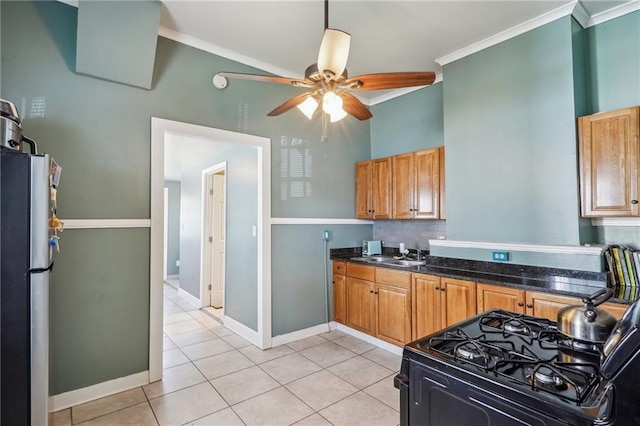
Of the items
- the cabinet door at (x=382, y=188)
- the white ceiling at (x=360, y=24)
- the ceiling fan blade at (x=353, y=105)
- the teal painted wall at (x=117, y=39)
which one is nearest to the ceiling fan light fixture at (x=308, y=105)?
the ceiling fan blade at (x=353, y=105)

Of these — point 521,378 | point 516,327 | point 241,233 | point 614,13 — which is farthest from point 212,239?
point 614,13

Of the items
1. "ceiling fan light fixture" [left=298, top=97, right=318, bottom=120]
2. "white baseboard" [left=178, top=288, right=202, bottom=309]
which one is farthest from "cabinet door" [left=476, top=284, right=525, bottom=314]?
"white baseboard" [left=178, top=288, right=202, bottom=309]

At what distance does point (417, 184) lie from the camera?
3.40 m

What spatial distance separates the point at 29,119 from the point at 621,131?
4.11 meters

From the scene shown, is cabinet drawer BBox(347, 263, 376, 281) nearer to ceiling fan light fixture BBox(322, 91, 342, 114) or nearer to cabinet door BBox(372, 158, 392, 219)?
cabinet door BBox(372, 158, 392, 219)

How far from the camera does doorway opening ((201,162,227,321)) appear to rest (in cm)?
493

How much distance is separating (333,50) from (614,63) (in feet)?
7.68

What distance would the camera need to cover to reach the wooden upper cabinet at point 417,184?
3.25 meters

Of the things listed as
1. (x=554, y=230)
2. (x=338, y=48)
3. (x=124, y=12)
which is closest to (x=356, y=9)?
(x=338, y=48)

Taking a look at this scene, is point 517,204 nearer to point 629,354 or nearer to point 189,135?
point 629,354

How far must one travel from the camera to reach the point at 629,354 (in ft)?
2.35

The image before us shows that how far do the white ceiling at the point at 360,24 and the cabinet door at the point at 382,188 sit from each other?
1.14 metres

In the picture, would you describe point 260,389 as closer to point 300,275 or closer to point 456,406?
point 300,275

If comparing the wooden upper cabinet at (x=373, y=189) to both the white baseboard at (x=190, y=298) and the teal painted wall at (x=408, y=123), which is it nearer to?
the teal painted wall at (x=408, y=123)
